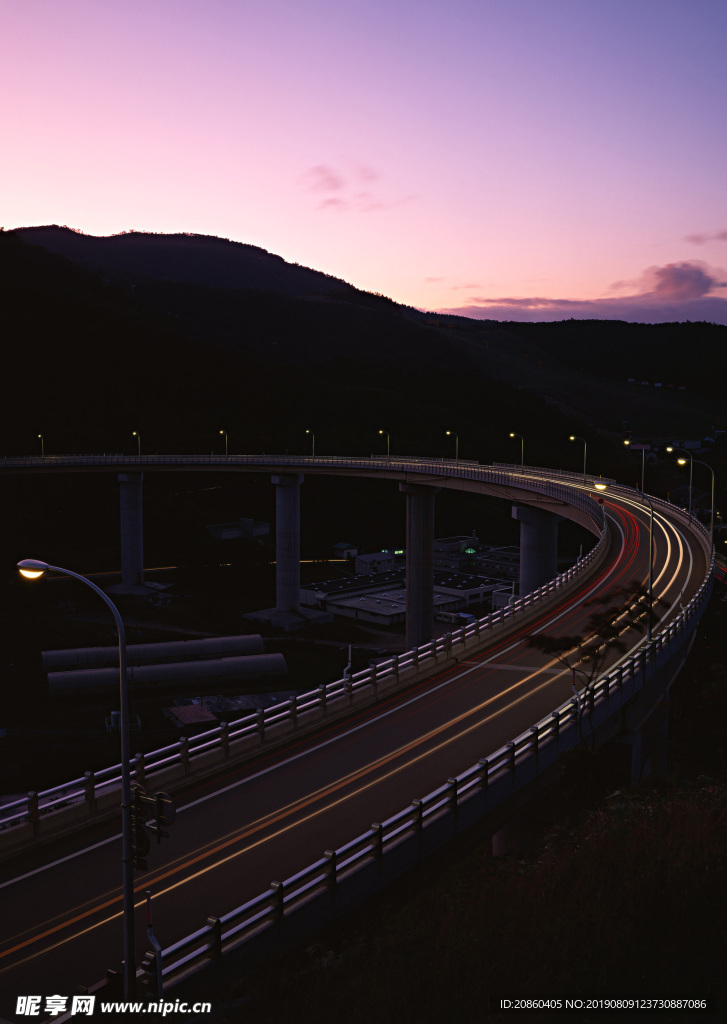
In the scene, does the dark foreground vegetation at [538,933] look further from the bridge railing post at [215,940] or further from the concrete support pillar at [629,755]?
the concrete support pillar at [629,755]

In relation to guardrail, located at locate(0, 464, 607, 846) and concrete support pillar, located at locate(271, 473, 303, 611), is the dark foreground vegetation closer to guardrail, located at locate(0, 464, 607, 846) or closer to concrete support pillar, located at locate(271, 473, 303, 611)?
guardrail, located at locate(0, 464, 607, 846)

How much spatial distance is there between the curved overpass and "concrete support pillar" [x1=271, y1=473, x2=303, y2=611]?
65131 millimetres

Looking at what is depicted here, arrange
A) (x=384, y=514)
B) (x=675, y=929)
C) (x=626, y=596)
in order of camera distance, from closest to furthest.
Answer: (x=675, y=929) → (x=626, y=596) → (x=384, y=514)

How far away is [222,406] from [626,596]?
166308 mm

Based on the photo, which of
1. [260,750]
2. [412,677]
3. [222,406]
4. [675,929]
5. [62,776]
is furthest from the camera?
[222,406]

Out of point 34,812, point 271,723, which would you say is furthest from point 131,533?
point 34,812

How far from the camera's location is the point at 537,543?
6925 centimetres

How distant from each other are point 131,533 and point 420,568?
48402mm

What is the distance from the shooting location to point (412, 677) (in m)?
30.3

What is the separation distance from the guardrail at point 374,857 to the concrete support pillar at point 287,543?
74471 mm

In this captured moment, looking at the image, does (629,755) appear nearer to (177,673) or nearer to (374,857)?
(374,857)

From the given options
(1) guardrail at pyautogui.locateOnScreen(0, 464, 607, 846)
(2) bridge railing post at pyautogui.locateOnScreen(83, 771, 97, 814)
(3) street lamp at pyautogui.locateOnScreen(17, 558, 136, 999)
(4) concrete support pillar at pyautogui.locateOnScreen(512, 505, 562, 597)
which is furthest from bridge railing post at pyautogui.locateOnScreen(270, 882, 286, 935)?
(4) concrete support pillar at pyautogui.locateOnScreen(512, 505, 562, 597)

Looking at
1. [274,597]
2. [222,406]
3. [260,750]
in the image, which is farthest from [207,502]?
[260,750]

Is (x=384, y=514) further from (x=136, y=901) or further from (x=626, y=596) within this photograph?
(x=136, y=901)
